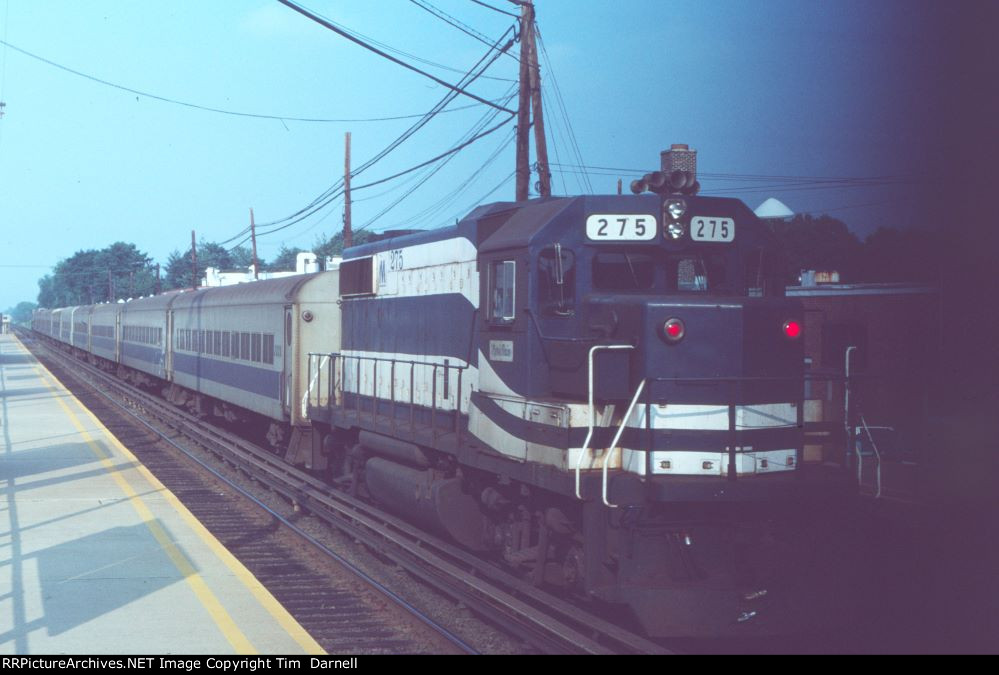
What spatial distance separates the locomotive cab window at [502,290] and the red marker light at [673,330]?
1716mm

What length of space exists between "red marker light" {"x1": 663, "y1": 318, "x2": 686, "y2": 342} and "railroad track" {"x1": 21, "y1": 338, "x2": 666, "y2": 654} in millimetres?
2391

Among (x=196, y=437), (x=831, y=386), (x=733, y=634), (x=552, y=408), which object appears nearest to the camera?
(x=733, y=634)

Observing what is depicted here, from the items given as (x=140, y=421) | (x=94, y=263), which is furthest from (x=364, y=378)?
(x=94, y=263)

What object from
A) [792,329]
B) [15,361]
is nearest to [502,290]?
[792,329]

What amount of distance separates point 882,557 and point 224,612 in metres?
6.93

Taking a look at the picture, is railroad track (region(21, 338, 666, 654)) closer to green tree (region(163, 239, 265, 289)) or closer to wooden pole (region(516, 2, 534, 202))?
wooden pole (region(516, 2, 534, 202))

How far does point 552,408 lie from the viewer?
844cm

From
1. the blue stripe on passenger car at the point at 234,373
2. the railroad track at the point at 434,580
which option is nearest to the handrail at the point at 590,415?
the railroad track at the point at 434,580

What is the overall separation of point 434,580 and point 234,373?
43.7 ft

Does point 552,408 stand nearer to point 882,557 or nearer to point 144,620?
point 144,620

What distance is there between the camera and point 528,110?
59.1 feet

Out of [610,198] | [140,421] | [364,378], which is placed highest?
[610,198]

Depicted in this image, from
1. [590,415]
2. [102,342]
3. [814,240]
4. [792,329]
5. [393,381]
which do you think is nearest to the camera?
[590,415]

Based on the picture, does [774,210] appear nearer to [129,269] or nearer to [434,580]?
[434,580]
